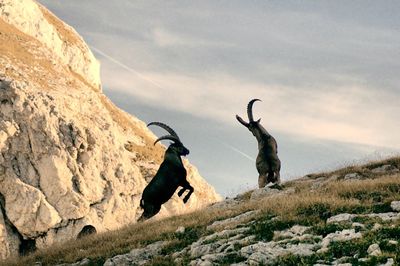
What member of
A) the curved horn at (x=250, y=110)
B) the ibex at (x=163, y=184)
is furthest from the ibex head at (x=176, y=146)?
the curved horn at (x=250, y=110)

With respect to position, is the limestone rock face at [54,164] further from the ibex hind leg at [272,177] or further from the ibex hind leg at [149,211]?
the ibex hind leg at [272,177]

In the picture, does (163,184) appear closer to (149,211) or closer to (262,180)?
(149,211)

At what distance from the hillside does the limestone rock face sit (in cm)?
3001

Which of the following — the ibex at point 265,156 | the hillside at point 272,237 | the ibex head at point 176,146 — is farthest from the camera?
the ibex at point 265,156

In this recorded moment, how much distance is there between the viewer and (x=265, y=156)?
2203cm

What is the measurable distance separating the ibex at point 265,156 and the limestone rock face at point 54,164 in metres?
26.0

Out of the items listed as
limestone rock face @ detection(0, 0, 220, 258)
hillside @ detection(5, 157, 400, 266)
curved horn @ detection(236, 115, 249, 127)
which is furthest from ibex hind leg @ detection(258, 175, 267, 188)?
limestone rock face @ detection(0, 0, 220, 258)

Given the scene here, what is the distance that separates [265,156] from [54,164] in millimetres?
41103

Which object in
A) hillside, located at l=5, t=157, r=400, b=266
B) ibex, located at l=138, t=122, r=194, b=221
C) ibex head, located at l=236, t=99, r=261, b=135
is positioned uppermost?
ibex head, located at l=236, t=99, r=261, b=135

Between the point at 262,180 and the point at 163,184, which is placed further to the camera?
the point at 262,180

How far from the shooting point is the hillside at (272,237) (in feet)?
32.4

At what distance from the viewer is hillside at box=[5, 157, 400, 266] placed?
32.4 ft

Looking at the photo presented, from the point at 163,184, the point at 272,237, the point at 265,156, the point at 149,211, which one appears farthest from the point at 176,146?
the point at 272,237

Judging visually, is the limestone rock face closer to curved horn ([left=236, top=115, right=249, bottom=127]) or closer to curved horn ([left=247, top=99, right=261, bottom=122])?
curved horn ([left=236, top=115, right=249, bottom=127])
